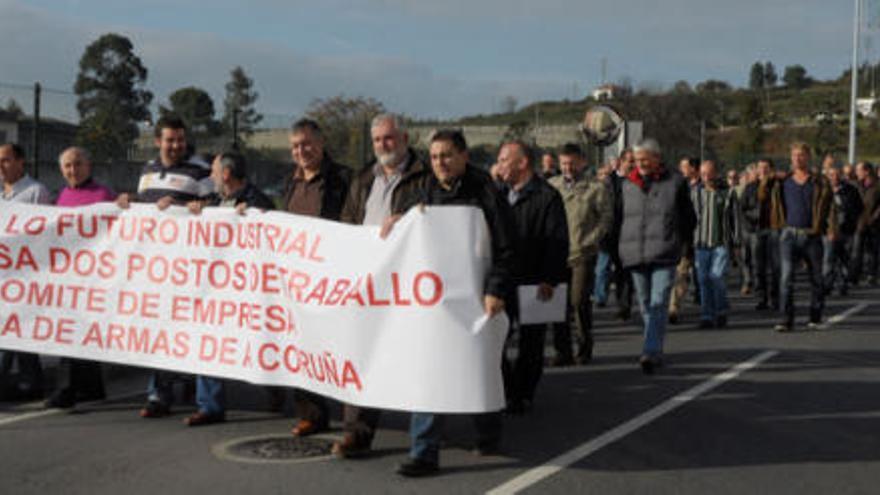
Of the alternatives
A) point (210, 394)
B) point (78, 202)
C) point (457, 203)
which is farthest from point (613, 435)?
point (78, 202)

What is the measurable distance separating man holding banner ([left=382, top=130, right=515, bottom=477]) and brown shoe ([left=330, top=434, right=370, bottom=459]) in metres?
0.40

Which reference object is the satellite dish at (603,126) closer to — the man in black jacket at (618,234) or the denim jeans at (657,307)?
the man in black jacket at (618,234)

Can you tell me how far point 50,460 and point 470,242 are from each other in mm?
2764

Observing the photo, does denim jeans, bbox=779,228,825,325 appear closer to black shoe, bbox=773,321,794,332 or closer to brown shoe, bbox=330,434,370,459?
black shoe, bbox=773,321,794,332

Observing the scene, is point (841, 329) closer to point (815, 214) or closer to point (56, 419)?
point (815, 214)

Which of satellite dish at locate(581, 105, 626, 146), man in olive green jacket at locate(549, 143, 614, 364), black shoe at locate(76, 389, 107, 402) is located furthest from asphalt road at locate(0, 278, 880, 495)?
satellite dish at locate(581, 105, 626, 146)

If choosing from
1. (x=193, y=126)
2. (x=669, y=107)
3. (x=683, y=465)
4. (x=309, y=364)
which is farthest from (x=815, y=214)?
(x=669, y=107)

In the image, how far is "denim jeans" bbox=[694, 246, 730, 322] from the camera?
40.8 ft

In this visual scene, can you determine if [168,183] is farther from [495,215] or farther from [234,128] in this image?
[234,128]

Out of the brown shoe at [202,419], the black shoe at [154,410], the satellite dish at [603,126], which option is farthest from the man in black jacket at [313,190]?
the satellite dish at [603,126]

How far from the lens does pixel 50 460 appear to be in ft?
20.3

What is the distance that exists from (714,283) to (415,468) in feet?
24.9

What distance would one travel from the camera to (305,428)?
6758mm

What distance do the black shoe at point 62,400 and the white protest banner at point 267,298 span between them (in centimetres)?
45
